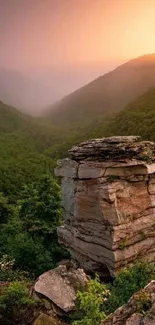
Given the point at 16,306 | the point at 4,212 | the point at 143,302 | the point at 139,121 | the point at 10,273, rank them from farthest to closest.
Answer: the point at 139,121 → the point at 4,212 → the point at 10,273 → the point at 16,306 → the point at 143,302

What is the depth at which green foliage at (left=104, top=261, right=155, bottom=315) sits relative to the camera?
53.5 ft

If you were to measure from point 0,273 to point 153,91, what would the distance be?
335 feet

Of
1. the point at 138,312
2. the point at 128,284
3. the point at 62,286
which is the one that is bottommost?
the point at 62,286

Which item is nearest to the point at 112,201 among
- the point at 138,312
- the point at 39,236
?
the point at 39,236

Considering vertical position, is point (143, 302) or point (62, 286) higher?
point (143, 302)

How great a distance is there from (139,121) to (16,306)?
75269 millimetres

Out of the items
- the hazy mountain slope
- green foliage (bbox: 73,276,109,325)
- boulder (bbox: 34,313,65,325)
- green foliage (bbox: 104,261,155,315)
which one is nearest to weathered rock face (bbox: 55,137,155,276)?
green foliage (bbox: 104,261,155,315)

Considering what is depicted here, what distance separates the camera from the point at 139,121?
89.4m

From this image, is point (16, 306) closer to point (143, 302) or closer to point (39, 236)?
point (39, 236)

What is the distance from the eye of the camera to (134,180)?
22.1 metres

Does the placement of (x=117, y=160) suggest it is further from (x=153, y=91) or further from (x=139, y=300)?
(x=153, y=91)

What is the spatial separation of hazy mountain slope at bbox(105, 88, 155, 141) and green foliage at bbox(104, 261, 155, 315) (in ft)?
170

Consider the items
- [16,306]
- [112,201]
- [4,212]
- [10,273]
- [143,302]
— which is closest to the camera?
[143,302]

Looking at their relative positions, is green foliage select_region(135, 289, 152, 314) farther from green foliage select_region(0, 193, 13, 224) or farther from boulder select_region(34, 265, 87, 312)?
green foliage select_region(0, 193, 13, 224)
